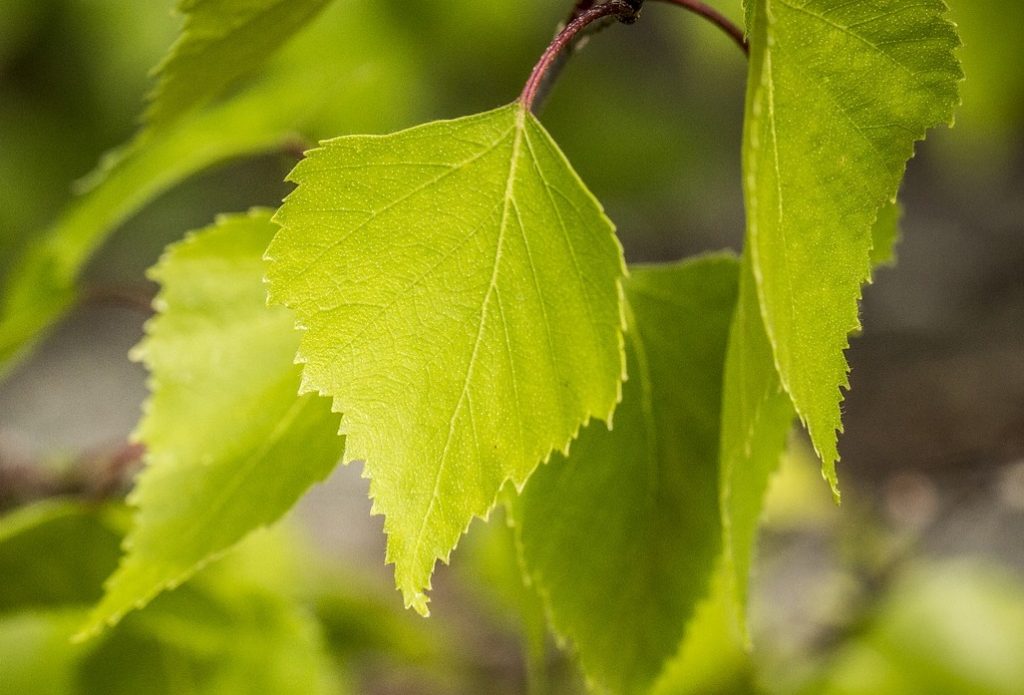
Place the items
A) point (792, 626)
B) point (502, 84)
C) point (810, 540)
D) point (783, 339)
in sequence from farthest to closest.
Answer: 1. point (810, 540)
2. point (502, 84)
3. point (792, 626)
4. point (783, 339)

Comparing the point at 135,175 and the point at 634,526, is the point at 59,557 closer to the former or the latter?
the point at 135,175

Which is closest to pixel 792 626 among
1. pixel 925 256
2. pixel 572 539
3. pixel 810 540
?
pixel 810 540

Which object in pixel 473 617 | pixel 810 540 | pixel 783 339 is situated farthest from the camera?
pixel 473 617

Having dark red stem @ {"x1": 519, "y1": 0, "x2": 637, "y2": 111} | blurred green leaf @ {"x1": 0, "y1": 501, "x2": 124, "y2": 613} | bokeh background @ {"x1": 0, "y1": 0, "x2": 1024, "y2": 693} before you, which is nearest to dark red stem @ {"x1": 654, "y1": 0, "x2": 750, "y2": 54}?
dark red stem @ {"x1": 519, "y1": 0, "x2": 637, "y2": 111}

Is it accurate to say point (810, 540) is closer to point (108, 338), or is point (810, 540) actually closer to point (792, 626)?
point (792, 626)

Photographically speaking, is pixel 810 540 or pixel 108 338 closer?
pixel 810 540

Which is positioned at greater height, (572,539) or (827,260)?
(827,260)

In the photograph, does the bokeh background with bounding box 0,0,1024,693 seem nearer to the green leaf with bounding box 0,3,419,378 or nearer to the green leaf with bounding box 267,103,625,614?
the green leaf with bounding box 0,3,419,378
